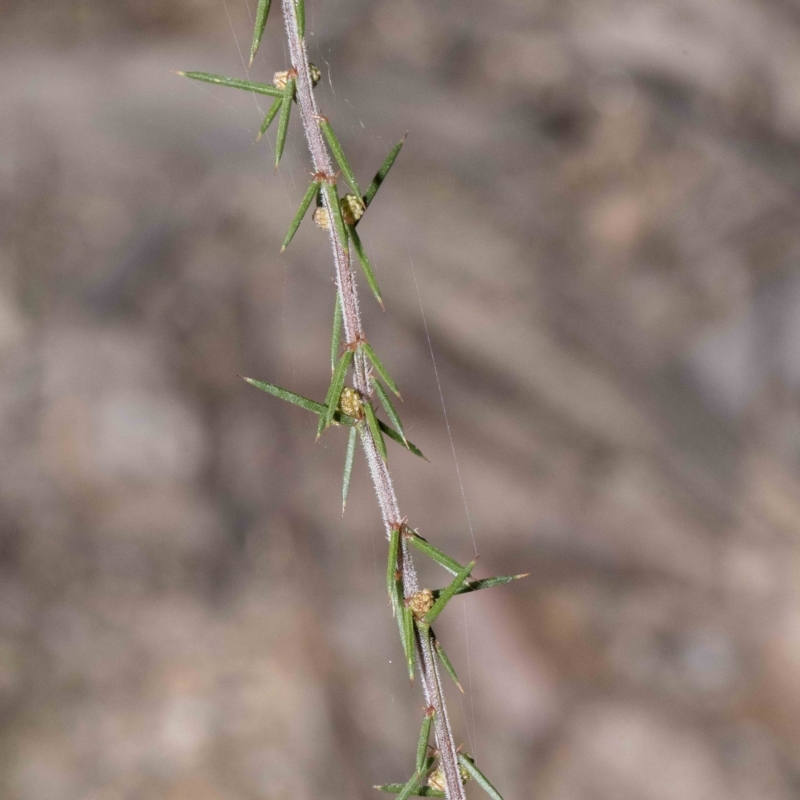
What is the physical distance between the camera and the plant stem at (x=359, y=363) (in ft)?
2.53

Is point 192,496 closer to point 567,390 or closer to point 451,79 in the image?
point 567,390

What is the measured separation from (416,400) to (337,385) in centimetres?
283

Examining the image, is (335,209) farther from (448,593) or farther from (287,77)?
(448,593)

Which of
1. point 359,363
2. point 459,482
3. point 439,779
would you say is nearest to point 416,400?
point 459,482

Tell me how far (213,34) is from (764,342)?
3.61 meters

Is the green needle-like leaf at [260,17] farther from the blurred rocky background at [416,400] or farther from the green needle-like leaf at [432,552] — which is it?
the blurred rocky background at [416,400]

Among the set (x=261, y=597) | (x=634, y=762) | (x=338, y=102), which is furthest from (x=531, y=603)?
(x=338, y=102)

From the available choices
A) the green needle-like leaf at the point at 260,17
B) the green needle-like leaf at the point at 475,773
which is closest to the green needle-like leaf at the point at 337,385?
the green needle-like leaf at the point at 260,17

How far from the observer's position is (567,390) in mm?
3693

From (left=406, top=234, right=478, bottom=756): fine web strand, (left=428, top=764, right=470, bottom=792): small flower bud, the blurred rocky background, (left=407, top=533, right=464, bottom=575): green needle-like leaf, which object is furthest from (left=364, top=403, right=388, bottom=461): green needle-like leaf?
the blurred rocky background

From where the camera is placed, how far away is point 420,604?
2.83ft

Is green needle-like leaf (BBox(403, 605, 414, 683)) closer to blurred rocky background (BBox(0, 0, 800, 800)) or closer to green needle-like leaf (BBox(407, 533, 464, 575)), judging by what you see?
green needle-like leaf (BBox(407, 533, 464, 575))

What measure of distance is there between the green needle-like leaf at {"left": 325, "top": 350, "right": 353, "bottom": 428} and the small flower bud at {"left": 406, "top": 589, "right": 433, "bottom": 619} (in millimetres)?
239

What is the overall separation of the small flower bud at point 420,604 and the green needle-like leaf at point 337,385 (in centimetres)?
24
